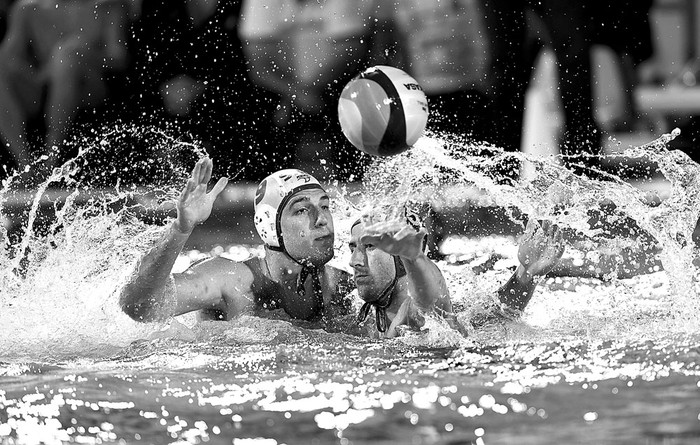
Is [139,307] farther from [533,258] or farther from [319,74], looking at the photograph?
[319,74]

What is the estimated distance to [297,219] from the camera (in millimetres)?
3859

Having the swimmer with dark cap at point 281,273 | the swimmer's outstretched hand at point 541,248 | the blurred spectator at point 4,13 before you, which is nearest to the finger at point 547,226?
the swimmer's outstretched hand at point 541,248

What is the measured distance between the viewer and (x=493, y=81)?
6.97 meters

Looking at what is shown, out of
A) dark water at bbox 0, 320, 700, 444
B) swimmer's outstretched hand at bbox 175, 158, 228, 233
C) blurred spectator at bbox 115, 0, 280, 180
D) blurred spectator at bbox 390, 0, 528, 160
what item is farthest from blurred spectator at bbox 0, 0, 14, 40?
dark water at bbox 0, 320, 700, 444

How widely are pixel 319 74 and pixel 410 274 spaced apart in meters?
4.20

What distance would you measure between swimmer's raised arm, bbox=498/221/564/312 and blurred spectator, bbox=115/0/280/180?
3.59 meters

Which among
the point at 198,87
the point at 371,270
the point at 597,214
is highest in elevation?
the point at 198,87

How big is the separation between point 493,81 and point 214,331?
3798 millimetres

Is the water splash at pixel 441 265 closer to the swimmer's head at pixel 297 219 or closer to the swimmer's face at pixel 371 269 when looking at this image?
the swimmer's face at pixel 371 269

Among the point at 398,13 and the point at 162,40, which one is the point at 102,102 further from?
the point at 398,13

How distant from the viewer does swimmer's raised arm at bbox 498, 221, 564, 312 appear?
4.05 metres

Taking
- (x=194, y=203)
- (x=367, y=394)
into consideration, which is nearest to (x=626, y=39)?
(x=194, y=203)

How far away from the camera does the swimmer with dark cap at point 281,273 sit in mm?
3764

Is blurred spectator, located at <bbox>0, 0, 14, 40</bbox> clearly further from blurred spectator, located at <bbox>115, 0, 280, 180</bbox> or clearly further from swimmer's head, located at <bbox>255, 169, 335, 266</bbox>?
swimmer's head, located at <bbox>255, 169, 335, 266</bbox>
